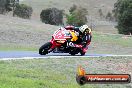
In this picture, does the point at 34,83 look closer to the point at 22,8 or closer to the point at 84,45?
the point at 84,45

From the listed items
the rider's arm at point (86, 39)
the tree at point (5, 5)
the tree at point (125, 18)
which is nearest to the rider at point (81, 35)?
the rider's arm at point (86, 39)

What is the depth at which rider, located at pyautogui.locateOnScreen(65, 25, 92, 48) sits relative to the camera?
22.5 m

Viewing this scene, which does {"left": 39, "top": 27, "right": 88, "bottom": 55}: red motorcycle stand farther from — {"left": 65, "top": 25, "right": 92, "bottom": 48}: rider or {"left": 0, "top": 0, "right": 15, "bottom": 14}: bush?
{"left": 0, "top": 0, "right": 15, "bottom": 14}: bush

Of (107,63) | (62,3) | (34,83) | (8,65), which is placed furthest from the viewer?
(62,3)

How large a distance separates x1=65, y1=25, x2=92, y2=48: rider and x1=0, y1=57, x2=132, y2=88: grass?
2.15 metres

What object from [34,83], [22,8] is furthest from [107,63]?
[22,8]

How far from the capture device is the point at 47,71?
52.3 ft

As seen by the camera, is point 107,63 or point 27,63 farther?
point 107,63

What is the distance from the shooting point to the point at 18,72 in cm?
1456

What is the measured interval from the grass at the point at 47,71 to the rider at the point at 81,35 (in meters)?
2.15

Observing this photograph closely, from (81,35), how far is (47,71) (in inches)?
277

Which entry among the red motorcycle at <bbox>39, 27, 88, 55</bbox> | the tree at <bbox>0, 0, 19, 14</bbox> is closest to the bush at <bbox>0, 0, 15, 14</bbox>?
the tree at <bbox>0, 0, 19, 14</bbox>

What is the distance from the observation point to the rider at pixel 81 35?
22547mm

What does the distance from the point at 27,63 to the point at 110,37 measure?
102ft
